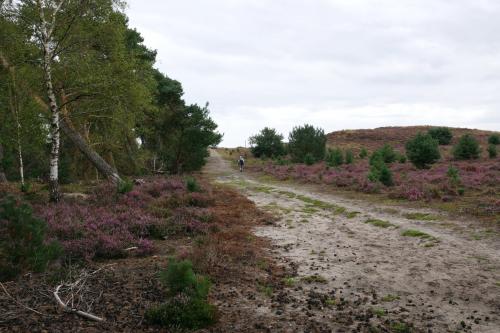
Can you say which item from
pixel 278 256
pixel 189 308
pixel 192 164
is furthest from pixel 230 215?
pixel 192 164

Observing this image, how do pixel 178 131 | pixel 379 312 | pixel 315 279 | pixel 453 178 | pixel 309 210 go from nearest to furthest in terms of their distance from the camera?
pixel 379 312 → pixel 315 279 → pixel 309 210 → pixel 453 178 → pixel 178 131

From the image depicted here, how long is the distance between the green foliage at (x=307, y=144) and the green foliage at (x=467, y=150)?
15.8 metres

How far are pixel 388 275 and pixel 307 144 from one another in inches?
1582

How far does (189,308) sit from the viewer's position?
562cm

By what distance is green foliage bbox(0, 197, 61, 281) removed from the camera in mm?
6703

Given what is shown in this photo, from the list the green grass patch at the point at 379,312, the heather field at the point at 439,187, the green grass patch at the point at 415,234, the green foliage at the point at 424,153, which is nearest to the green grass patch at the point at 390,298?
the green grass patch at the point at 379,312

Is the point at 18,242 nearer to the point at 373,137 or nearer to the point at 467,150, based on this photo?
the point at 467,150

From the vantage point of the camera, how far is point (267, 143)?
6850cm

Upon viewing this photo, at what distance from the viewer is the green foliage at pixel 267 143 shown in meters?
67.8

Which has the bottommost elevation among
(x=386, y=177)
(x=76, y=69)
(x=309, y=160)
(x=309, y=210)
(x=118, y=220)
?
(x=309, y=210)

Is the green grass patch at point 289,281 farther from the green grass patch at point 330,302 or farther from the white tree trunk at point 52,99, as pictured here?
the white tree trunk at point 52,99

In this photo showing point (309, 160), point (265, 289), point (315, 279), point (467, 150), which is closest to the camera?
point (265, 289)

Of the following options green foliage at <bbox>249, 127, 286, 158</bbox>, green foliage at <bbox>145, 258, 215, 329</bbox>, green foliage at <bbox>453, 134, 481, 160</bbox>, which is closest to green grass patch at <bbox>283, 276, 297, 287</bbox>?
green foliage at <bbox>145, 258, 215, 329</bbox>

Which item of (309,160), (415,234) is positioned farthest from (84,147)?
(309,160)
